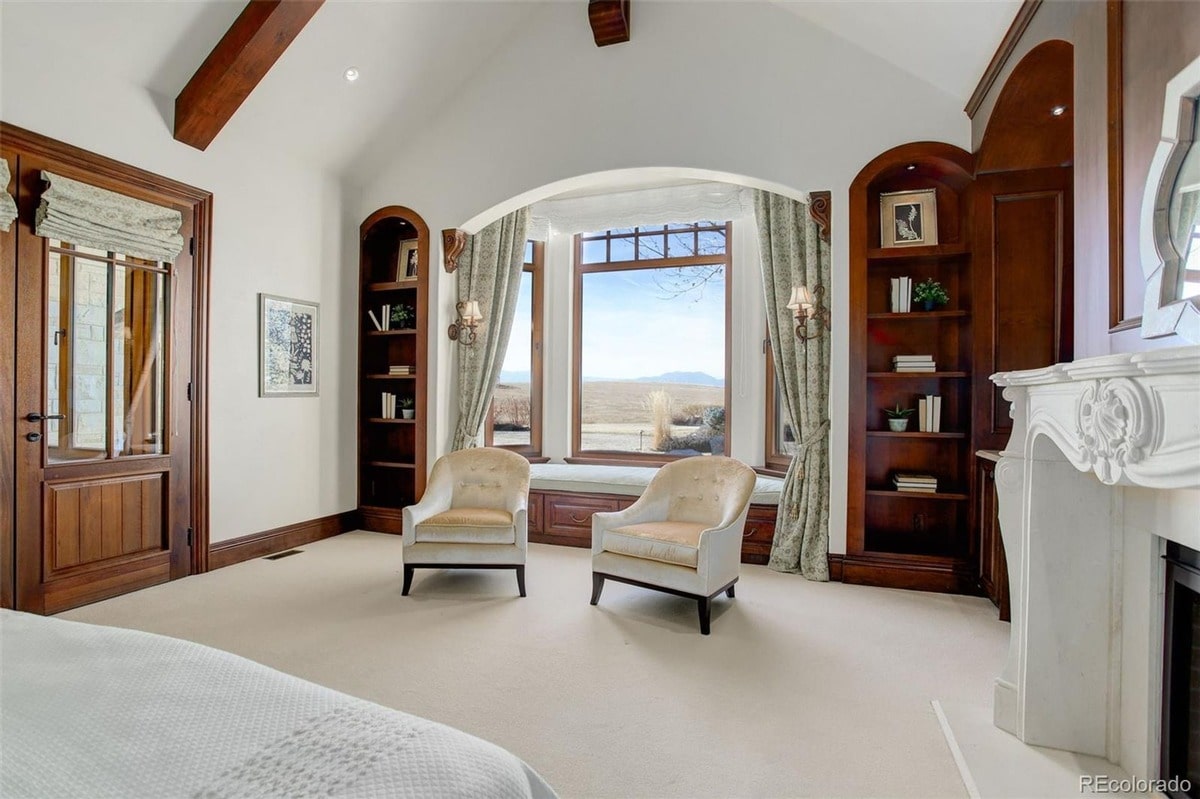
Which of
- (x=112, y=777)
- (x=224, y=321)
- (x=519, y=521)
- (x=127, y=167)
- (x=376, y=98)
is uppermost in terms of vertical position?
(x=376, y=98)

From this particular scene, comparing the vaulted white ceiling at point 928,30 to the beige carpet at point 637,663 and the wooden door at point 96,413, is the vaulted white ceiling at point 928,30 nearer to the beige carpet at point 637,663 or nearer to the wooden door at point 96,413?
the beige carpet at point 637,663

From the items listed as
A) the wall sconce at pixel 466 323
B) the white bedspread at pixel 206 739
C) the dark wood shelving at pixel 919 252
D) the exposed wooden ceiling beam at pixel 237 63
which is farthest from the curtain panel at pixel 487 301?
the white bedspread at pixel 206 739

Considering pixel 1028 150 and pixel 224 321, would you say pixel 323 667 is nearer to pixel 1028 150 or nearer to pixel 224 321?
pixel 224 321

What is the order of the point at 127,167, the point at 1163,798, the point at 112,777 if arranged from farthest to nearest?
the point at 127,167 → the point at 1163,798 → the point at 112,777

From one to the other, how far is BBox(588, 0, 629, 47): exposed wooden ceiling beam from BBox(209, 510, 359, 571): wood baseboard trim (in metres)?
4.60

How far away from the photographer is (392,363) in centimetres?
582

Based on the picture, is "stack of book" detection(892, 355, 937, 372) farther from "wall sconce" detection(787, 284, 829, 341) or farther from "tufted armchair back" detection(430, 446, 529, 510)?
"tufted armchair back" detection(430, 446, 529, 510)

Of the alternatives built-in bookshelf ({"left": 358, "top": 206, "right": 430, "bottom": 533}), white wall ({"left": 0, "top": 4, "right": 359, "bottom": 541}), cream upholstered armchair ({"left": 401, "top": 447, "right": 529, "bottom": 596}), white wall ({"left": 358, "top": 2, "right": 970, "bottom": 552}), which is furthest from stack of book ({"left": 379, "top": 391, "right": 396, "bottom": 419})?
cream upholstered armchair ({"left": 401, "top": 447, "right": 529, "bottom": 596})

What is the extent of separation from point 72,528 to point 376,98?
370 centimetres

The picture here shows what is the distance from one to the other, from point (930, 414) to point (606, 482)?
2.45 m

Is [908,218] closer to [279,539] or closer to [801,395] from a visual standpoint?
[801,395]

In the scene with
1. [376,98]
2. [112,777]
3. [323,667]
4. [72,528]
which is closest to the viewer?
[112,777]

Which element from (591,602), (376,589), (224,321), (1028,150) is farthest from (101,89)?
(1028,150)

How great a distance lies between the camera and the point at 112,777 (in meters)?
0.85
